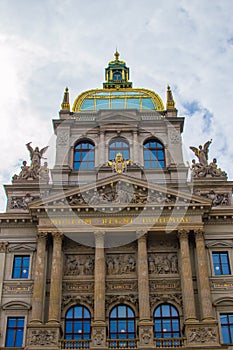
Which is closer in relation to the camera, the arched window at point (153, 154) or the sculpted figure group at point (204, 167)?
the sculpted figure group at point (204, 167)

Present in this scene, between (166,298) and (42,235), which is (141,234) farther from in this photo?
(42,235)

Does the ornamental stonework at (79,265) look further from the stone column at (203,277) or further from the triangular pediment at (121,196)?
the stone column at (203,277)

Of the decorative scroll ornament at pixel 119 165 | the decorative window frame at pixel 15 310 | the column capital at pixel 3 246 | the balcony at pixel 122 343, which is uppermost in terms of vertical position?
the decorative scroll ornament at pixel 119 165

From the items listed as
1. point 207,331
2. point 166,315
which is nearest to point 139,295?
point 166,315

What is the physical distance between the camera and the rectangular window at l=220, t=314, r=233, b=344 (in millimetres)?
30922

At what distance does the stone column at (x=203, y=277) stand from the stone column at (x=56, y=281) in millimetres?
7932

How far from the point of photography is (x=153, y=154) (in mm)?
42188

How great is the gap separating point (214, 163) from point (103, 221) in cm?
1042

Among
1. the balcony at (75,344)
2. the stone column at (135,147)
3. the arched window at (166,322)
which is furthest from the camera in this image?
the stone column at (135,147)

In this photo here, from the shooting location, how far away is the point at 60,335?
1195 inches

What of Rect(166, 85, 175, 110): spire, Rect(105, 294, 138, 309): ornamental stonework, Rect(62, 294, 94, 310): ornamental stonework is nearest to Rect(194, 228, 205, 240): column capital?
Rect(105, 294, 138, 309): ornamental stonework

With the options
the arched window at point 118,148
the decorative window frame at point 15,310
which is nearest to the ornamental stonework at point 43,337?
the decorative window frame at point 15,310

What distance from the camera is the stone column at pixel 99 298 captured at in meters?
29.2

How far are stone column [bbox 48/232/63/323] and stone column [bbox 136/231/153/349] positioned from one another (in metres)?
4.53
